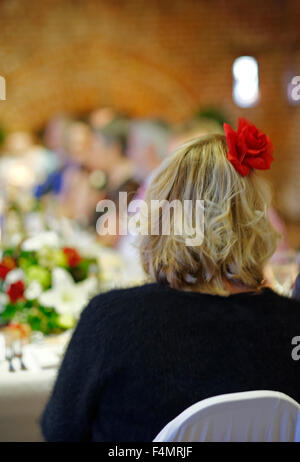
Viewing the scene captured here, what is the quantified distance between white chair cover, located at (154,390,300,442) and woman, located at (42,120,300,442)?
0.35 ft

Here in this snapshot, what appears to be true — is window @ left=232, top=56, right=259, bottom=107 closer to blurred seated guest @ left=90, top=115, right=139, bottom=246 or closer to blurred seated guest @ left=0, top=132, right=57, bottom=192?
blurred seated guest @ left=90, top=115, right=139, bottom=246

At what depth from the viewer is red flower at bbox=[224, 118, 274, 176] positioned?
3.92 ft

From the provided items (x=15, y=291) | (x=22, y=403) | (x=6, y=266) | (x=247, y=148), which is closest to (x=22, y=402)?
(x=22, y=403)

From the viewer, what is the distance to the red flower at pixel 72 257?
77.7 inches

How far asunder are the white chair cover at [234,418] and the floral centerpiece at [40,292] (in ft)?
3.04

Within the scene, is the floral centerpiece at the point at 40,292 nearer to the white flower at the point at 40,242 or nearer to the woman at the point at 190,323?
the white flower at the point at 40,242

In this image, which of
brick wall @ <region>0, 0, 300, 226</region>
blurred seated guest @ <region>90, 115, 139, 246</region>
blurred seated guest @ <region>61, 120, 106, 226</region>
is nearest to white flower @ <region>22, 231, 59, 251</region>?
blurred seated guest @ <region>61, 120, 106, 226</region>

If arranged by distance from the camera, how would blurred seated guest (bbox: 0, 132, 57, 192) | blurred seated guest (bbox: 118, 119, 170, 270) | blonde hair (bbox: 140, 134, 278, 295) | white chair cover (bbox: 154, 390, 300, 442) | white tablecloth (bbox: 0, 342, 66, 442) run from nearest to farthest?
white chair cover (bbox: 154, 390, 300, 442)
blonde hair (bbox: 140, 134, 278, 295)
white tablecloth (bbox: 0, 342, 66, 442)
blurred seated guest (bbox: 0, 132, 57, 192)
blurred seated guest (bbox: 118, 119, 170, 270)

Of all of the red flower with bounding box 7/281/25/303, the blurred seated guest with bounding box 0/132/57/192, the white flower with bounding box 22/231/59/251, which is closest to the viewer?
the red flower with bounding box 7/281/25/303

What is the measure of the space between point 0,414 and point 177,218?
0.73 metres

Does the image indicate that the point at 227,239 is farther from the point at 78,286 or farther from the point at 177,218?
the point at 78,286

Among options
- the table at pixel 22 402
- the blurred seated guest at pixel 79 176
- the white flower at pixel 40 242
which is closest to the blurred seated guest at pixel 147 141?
the blurred seated guest at pixel 79 176

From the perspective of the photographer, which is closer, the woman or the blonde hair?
the woman
